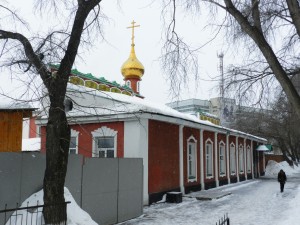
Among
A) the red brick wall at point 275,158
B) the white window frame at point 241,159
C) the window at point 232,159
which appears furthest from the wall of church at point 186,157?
the red brick wall at point 275,158

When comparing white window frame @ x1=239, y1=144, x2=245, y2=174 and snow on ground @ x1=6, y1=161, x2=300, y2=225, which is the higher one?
white window frame @ x1=239, y1=144, x2=245, y2=174

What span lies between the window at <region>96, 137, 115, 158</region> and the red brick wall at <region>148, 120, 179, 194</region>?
5.32ft

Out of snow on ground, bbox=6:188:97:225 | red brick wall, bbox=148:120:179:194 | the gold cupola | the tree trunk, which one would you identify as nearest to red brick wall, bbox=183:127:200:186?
red brick wall, bbox=148:120:179:194

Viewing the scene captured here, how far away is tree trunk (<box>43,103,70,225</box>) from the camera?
6.66 meters

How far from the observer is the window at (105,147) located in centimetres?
1514

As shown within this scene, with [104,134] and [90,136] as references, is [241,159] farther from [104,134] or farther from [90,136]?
[90,136]

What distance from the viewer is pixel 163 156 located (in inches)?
614

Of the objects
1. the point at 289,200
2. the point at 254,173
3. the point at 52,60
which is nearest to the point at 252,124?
the point at 254,173

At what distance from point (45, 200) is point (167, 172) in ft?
31.3

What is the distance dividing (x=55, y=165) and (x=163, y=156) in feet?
30.2

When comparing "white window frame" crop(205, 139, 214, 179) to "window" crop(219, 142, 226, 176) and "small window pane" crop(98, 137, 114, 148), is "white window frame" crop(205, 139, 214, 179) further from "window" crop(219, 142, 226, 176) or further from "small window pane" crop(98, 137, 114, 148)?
"small window pane" crop(98, 137, 114, 148)

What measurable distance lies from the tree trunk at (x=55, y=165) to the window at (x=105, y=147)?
26.8 feet

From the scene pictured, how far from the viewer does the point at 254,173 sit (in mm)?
31516

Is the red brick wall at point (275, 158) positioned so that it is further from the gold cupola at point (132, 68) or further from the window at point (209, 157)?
the window at point (209, 157)
